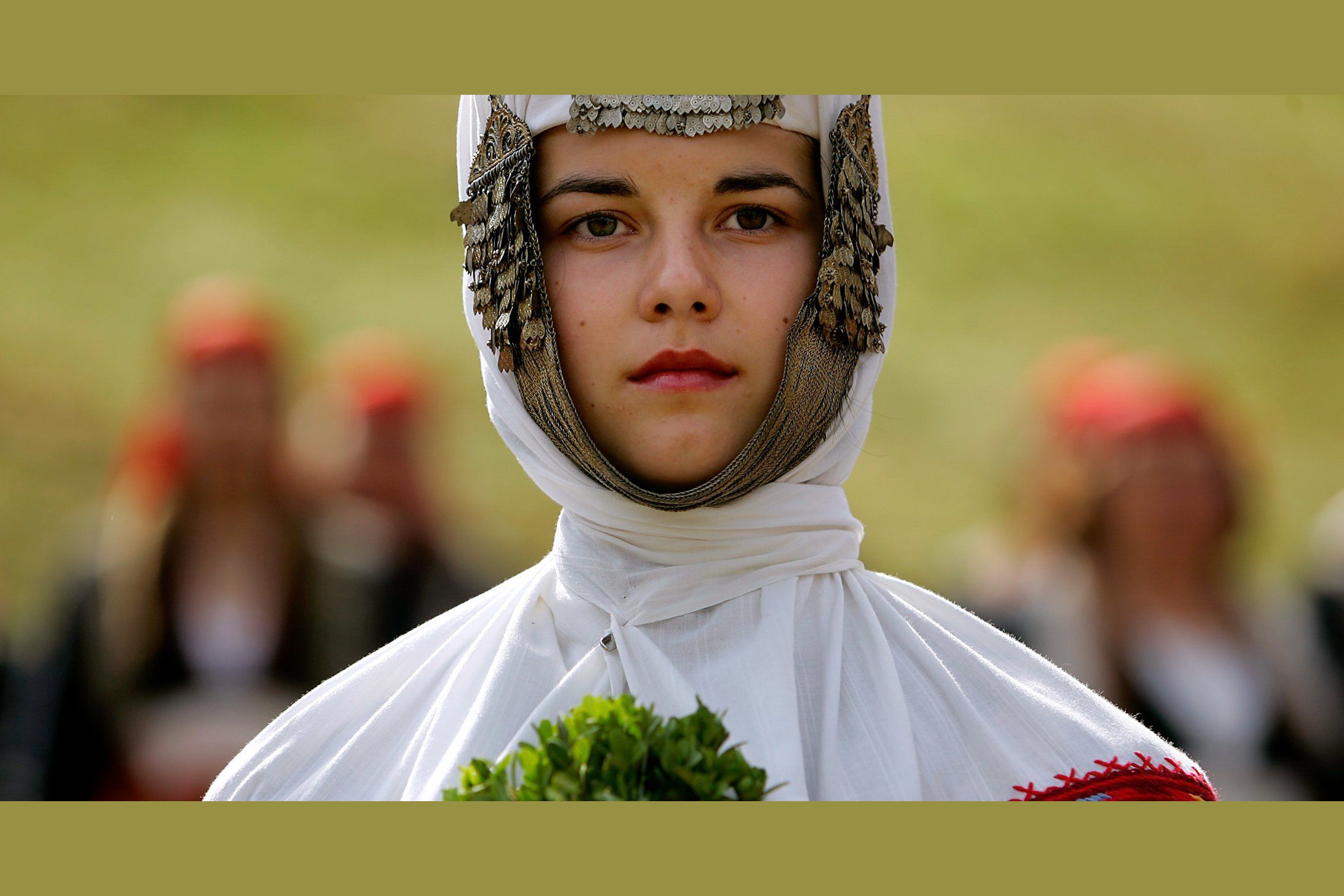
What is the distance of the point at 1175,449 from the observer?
21.7 ft

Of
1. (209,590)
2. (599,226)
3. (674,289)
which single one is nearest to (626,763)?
(674,289)

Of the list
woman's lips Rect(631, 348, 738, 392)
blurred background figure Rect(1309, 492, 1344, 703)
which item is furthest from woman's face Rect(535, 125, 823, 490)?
blurred background figure Rect(1309, 492, 1344, 703)

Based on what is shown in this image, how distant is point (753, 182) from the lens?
2785 millimetres

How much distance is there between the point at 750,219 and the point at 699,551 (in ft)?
2.03

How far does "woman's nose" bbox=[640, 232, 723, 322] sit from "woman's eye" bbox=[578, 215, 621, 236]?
116 millimetres

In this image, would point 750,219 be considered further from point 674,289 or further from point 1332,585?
point 1332,585

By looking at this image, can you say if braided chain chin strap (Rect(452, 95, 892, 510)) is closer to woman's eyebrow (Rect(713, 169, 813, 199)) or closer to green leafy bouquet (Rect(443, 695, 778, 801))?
woman's eyebrow (Rect(713, 169, 813, 199))

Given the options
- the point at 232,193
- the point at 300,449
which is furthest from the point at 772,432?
the point at 232,193

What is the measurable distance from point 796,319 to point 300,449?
15.2 ft

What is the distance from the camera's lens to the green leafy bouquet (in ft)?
6.83

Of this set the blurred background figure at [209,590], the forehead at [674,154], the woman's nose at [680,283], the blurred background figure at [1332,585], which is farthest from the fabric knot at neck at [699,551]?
the blurred background figure at [1332,585]

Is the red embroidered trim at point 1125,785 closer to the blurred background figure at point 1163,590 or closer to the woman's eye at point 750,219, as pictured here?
the woman's eye at point 750,219

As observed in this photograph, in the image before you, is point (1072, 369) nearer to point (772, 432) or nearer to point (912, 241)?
point (912, 241)

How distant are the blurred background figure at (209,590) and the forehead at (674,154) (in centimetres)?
349
